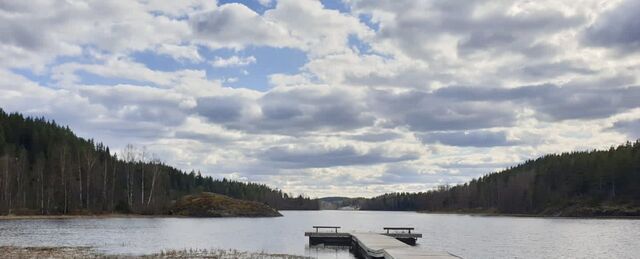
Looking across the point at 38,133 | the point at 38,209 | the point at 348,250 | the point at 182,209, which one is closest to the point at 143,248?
the point at 348,250

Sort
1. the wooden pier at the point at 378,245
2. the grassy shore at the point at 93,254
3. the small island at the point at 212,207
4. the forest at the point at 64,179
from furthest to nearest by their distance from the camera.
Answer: the small island at the point at 212,207 < the forest at the point at 64,179 < the grassy shore at the point at 93,254 < the wooden pier at the point at 378,245

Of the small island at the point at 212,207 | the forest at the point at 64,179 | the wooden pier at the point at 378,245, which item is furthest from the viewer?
the small island at the point at 212,207

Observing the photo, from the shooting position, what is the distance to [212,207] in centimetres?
17325

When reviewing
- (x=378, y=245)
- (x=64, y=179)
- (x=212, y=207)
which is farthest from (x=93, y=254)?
(x=212, y=207)

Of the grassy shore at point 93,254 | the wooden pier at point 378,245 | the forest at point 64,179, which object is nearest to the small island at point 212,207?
the forest at point 64,179

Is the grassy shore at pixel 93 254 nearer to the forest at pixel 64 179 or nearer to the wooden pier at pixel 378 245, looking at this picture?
the wooden pier at pixel 378 245

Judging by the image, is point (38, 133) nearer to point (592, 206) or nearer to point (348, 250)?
point (348, 250)

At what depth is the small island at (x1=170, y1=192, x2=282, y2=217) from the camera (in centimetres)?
17138

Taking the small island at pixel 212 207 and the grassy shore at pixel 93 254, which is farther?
the small island at pixel 212 207

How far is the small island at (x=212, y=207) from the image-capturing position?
17138 cm

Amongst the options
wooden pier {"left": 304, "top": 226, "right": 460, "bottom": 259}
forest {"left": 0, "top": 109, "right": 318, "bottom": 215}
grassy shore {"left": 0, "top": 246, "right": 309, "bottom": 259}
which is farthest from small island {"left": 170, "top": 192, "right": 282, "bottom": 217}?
grassy shore {"left": 0, "top": 246, "right": 309, "bottom": 259}

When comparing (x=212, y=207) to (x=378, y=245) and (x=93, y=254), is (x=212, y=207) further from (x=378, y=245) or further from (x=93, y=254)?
(x=93, y=254)

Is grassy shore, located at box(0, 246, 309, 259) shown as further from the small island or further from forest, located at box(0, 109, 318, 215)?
the small island

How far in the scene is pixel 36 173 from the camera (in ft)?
464
